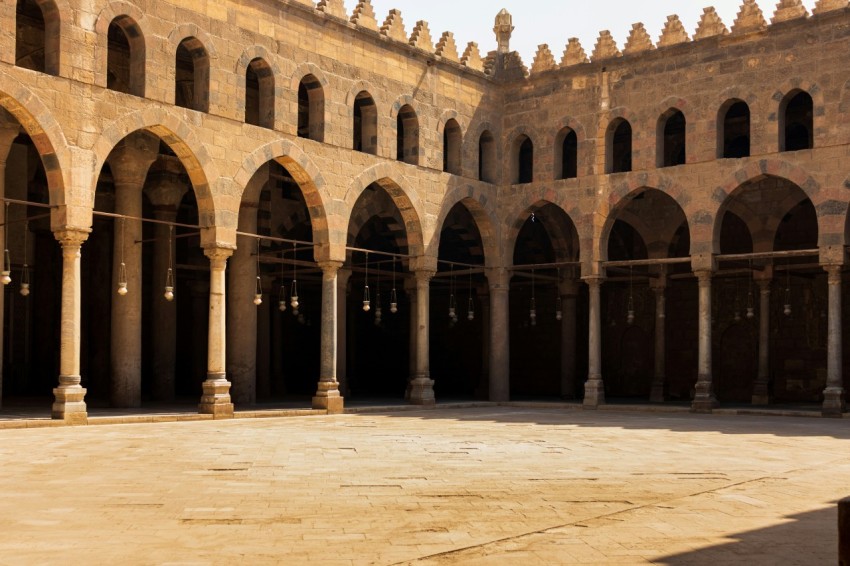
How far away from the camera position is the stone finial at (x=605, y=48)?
2702 centimetres

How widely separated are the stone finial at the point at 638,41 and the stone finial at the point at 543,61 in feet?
6.79

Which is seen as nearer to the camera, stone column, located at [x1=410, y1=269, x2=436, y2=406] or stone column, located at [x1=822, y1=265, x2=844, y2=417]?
stone column, located at [x1=822, y1=265, x2=844, y2=417]

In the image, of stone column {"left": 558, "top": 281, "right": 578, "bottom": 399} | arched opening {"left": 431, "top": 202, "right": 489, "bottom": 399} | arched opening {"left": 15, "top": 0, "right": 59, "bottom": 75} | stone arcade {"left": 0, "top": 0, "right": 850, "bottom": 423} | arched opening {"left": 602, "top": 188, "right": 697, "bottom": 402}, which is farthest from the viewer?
arched opening {"left": 431, "top": 202, "right": 489, "bottom": 399}

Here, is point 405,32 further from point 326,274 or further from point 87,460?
point 87,460

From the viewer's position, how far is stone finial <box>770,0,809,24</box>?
2427 cm

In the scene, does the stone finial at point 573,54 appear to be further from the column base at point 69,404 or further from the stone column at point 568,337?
the column base at point 69,404

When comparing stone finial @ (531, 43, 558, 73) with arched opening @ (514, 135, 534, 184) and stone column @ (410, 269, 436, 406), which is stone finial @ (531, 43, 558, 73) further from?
stone column @ (410, 269, 436, 406)

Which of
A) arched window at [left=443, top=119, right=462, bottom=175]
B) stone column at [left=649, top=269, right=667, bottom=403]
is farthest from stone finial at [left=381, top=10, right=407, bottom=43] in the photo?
stone column at [left=649, top=269, right=667, bottom=403]

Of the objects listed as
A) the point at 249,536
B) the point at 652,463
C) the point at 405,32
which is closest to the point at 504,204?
the point at 405,32

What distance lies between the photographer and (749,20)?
24.9 m

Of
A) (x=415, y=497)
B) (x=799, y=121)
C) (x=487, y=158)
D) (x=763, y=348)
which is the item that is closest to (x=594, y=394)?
(x=763, y=348)

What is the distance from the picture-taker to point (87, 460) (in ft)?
43.7

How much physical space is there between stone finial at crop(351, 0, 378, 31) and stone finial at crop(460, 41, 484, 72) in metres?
3.30

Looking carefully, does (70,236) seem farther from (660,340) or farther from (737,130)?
(737,130)
